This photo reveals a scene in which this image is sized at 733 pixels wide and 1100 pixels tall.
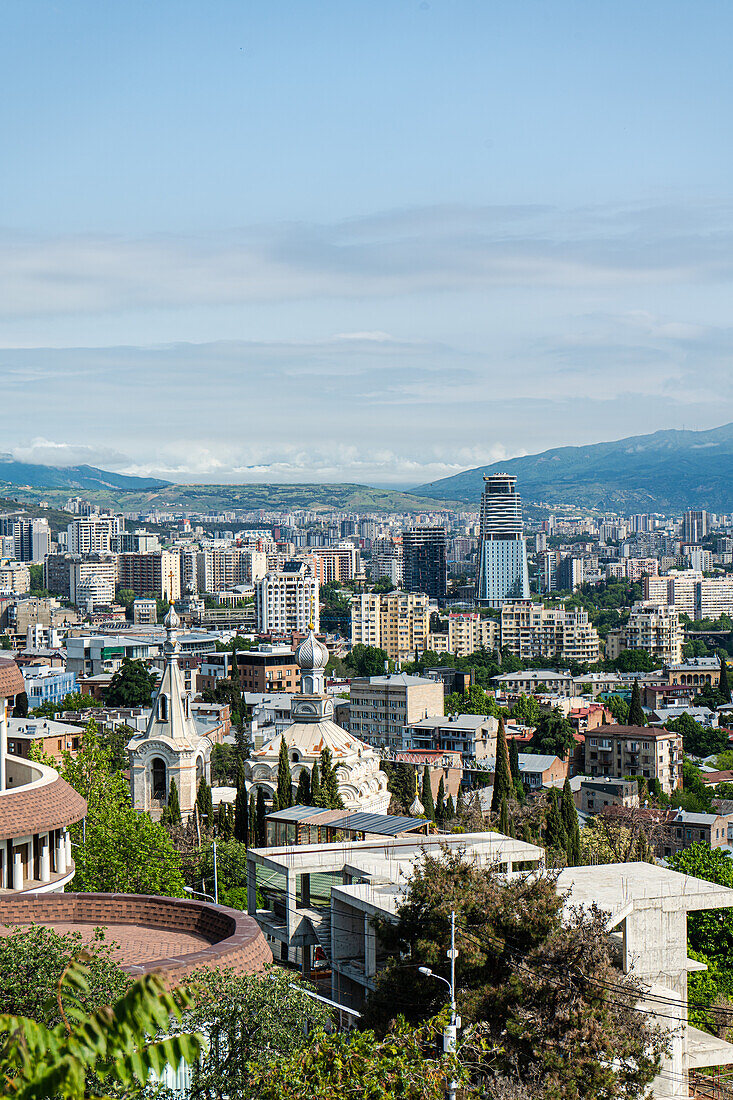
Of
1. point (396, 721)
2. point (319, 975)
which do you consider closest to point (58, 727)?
point (396, 721)

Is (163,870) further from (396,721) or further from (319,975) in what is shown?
(396,721)

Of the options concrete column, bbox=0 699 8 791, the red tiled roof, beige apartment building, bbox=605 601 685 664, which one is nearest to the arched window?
concrete column, bbox=0 699 8 791

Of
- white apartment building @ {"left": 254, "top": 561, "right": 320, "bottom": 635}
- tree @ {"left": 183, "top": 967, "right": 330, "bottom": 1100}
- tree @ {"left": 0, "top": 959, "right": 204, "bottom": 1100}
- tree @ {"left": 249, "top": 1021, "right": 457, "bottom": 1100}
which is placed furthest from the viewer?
white apartment building @ {"left": 254, "top": 561, "right": 320, "bottom": 635}

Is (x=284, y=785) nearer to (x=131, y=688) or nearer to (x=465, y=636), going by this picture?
(x=131, y=688)

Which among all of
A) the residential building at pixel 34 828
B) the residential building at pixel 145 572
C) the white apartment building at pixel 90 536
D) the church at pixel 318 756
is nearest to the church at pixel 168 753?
the church at pixel 318 756

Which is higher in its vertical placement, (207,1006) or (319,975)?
(207,1006)

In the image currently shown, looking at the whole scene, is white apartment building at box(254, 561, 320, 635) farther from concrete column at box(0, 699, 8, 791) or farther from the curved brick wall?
the curved brick wall
